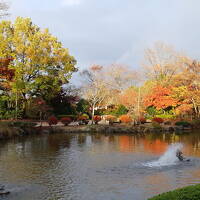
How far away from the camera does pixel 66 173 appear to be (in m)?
11.6

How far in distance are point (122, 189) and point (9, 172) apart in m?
4.36

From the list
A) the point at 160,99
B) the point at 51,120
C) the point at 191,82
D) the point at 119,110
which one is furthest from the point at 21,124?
the point at 191,82

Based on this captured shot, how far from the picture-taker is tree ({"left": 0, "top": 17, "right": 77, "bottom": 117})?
30172 mm

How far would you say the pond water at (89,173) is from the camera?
9.07 meters

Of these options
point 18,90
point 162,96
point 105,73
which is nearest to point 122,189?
point 18,90

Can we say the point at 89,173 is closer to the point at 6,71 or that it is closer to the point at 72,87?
the point at 6,71

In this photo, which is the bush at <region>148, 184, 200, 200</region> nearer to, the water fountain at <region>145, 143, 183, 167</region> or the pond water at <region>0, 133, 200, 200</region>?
the pond water at <region>0, 133, 200, 200</region>

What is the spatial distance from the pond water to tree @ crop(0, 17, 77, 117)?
1449 cm

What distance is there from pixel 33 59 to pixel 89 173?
20.7 m

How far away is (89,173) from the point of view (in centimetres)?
1152

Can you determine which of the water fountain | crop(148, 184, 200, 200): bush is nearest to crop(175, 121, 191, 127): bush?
the water fountain

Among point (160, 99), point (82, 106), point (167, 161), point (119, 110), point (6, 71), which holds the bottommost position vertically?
point (167, 161)

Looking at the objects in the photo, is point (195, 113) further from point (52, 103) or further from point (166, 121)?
point (52, 103)

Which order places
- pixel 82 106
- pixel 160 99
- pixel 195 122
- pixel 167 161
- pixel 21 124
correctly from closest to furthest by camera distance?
pixel 167 161, pixel 21 124, pixel 195 122, pixel 160 99, pixel 82 106
